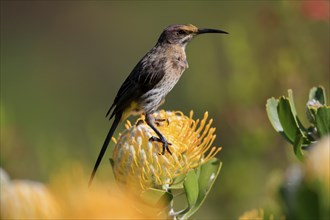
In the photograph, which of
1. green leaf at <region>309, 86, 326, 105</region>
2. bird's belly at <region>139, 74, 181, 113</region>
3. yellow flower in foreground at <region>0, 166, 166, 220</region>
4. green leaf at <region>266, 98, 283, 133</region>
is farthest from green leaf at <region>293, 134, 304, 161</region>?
bird's belly at <region>139, 74, 181, 113</region>

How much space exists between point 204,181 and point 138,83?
1.70m

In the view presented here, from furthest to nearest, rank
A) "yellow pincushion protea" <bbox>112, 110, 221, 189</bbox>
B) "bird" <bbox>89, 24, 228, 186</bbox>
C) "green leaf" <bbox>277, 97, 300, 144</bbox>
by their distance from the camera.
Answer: "bird" <bbox>89, 24, 228, 186</bbox> → "yellow pincushion protea" <bbox>112, 110, 221, 189</bbox> → "green leaf" <bbox>277, 97, 300, 144</bbox>

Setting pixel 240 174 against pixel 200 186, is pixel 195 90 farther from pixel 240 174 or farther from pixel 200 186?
pixel 200 186

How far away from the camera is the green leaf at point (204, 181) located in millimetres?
1811

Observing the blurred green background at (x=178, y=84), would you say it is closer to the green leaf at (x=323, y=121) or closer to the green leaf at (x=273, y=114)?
the green leaf at (x=273, y=114)

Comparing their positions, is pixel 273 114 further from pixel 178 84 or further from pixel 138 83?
pixel 178 84

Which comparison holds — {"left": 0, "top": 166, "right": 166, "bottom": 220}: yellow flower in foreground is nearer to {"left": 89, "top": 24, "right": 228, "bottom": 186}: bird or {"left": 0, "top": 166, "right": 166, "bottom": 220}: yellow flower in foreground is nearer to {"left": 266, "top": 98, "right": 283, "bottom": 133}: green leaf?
{"left": 266, "top": 98, "right": 283, "bottom": 133}: green leaf

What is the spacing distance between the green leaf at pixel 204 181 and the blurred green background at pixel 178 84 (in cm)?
17

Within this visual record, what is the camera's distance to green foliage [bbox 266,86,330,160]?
156 centimetres

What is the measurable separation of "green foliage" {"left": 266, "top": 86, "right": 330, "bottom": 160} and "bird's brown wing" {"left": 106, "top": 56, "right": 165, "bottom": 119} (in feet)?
5.22

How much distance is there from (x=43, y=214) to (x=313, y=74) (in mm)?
3210

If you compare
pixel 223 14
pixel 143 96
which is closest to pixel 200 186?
pixel 143 96

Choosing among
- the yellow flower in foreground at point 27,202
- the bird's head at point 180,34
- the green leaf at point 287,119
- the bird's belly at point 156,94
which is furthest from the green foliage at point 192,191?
the bird's head at point 180,34

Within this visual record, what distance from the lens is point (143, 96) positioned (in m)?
3.44
